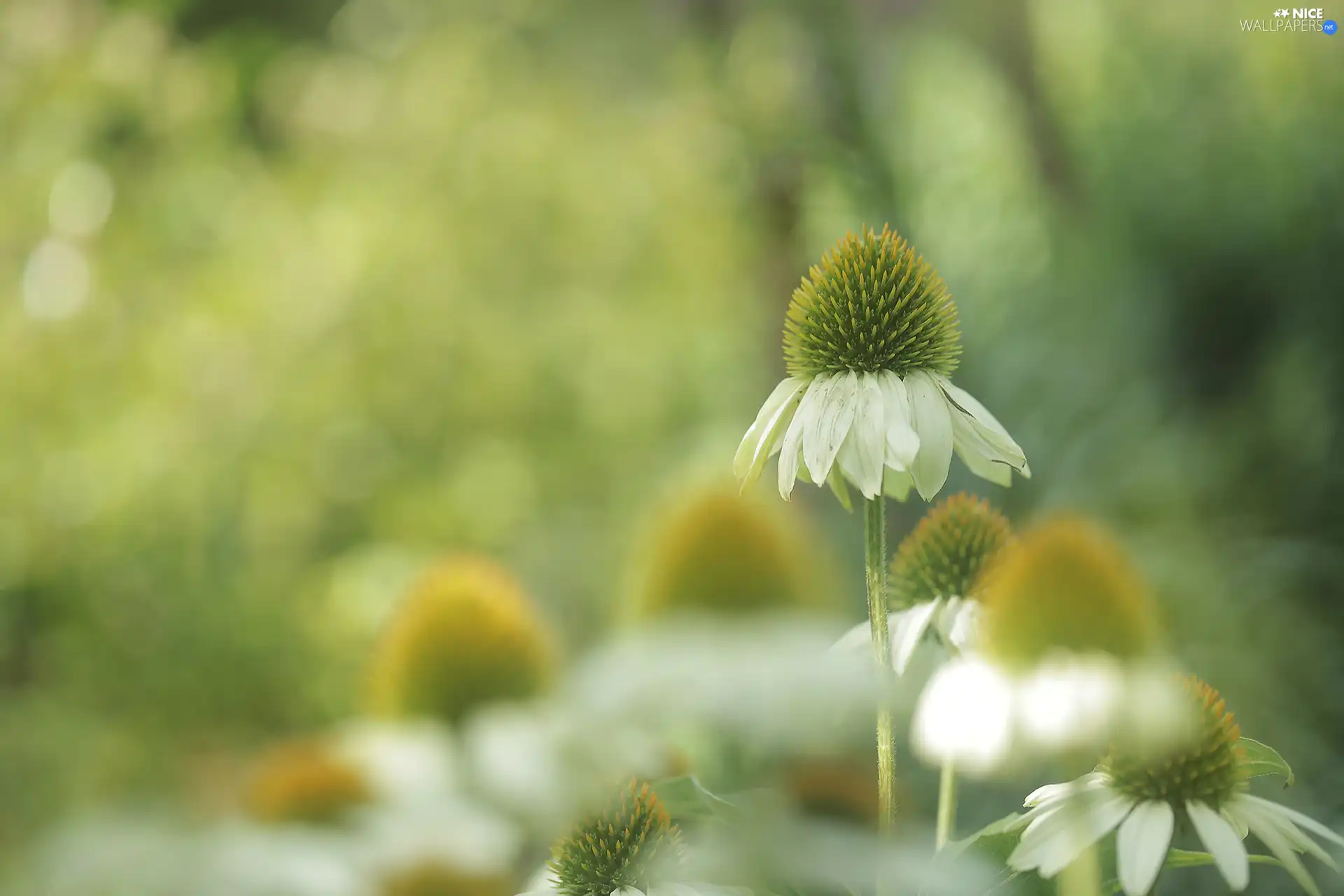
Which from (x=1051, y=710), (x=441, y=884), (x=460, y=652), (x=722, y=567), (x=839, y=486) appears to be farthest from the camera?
(x=460, y=652)

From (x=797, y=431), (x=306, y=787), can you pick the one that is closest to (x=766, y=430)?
(x=797, y=431)

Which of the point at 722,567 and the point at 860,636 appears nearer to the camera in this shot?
the point at 860,636

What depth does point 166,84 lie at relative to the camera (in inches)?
93.2

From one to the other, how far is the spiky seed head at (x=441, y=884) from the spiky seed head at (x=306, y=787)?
0.07 meters

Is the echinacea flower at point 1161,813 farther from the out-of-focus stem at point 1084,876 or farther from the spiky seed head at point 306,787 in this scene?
the spiky seed head at point 306,787

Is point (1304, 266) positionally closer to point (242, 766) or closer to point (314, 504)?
point (242, 766)

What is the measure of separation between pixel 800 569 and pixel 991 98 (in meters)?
1.78

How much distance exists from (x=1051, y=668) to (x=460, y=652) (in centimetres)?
60

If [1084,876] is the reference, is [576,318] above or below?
above

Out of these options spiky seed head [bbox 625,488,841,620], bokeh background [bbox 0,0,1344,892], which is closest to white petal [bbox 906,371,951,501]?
spiky seed head [bbox 625,488,841,620]

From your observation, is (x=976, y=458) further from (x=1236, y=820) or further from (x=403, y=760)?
(x=403, y=760)

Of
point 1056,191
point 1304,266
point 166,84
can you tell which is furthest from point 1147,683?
point 166,84

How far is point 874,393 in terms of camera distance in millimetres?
399

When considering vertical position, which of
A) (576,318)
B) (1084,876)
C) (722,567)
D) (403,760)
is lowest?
(1084,876)
